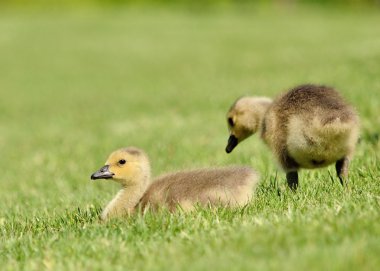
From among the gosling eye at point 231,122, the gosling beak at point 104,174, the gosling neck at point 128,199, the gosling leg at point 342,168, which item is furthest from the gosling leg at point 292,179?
the gosling beak at point 104,174

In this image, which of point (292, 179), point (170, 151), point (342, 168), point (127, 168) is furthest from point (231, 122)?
point (170, 151)

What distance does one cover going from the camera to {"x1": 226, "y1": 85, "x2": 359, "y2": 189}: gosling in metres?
5.96

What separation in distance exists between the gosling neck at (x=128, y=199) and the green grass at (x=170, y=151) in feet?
0.64

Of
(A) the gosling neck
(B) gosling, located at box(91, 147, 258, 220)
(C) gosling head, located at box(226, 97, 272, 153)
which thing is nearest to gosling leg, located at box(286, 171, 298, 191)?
(B) gosling, located at box(91, 147, 258, 220)

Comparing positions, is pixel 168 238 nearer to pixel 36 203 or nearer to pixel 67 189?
pixel 36 203

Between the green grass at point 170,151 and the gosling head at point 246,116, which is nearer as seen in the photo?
the green grass at point 170,151

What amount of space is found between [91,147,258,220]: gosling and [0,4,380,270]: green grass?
10.7 inches

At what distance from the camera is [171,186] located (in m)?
6.07

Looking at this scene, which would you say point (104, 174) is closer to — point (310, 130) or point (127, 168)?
point (127, 168)

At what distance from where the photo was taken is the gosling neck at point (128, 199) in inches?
245

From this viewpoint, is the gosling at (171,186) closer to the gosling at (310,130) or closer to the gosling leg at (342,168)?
the gosling at (310,130)

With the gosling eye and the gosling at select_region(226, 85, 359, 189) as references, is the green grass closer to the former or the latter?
Result: the gosling at select_region(226, 85, 359, 189)

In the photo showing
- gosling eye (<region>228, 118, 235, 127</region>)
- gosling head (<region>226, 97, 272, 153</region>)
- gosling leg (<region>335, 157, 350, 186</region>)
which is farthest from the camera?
gosling eye (<region>228, 118, 235, 127</region>)

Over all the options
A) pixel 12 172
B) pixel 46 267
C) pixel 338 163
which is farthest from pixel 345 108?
pixel 12 172
